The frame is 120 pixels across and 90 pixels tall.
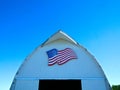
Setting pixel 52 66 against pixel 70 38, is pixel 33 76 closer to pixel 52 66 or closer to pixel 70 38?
pixel 52 66

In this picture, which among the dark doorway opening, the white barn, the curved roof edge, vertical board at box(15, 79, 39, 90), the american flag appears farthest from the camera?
the dark doorway opening

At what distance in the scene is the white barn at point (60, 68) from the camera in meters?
10.9

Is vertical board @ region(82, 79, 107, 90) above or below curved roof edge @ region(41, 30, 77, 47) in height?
below

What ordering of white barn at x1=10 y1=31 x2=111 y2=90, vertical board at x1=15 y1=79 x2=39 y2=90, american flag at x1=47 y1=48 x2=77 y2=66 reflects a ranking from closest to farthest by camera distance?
vertical board at x1=15 y1=79 x2=39 y2=90 < white barn at x1=10 y1=31 x2=111 y2=90 < american flag at x1=47 y1=48 x2=77 y2=66

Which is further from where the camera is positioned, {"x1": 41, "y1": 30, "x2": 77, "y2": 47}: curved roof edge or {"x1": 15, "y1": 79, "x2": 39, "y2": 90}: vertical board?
{"x1": 41, "y1": 30, "x2": 77, "y2": 47}: curved roof edge

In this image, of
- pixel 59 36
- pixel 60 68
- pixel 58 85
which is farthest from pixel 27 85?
pixel 58 85

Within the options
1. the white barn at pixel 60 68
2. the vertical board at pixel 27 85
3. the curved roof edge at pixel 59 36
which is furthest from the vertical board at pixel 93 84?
the vertical board at pixel 27 85

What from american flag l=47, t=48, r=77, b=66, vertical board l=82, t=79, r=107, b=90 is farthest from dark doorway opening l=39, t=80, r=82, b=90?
american flag l=47, t=48, r=77, b=66

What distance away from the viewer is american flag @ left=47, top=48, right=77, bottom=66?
11212 mm

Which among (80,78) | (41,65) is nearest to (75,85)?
(80,78)

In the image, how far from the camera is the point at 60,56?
11383 millimetres

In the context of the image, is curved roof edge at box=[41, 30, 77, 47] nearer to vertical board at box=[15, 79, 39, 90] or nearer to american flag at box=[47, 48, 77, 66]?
american flag at box=[47, 48, 77, 66]

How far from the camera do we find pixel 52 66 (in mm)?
11148

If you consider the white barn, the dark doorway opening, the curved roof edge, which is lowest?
the dark doorway opening
